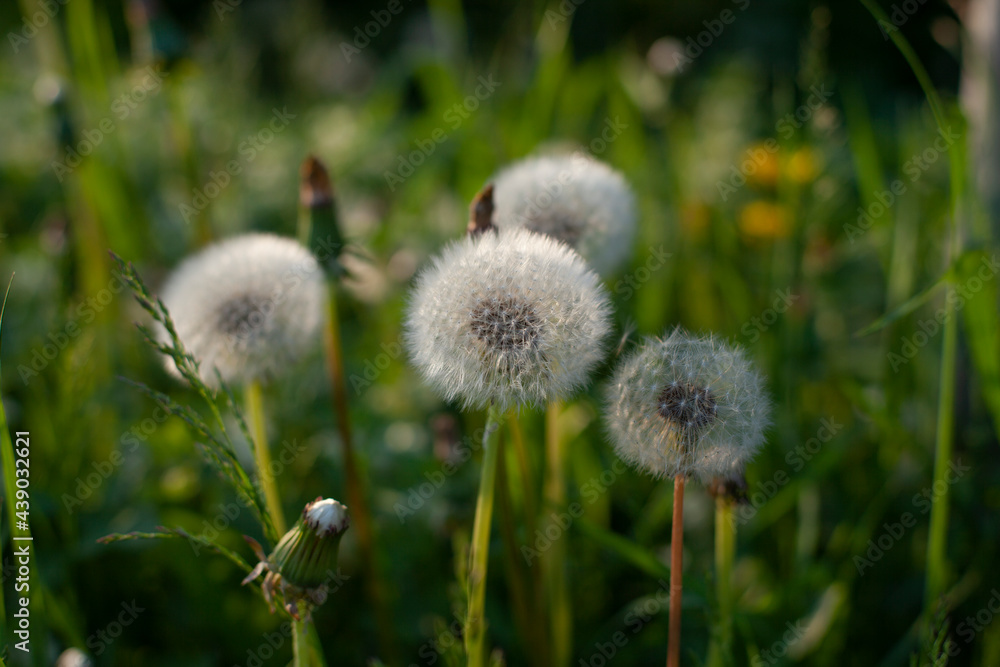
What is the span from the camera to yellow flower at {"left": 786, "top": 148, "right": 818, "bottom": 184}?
1.77 m

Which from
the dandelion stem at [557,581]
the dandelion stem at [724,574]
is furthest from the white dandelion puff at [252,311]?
the dandelion stem at [724,574]

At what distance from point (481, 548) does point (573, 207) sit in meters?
0.63

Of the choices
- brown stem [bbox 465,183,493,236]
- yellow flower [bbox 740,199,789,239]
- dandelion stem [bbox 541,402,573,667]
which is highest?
brown stem [bbox 465,183,493,236]

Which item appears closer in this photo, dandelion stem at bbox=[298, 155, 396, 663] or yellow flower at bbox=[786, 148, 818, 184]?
dandelion stem at bbox=[298, 155, 396, 663]

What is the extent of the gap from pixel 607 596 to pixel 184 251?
1.90 metres

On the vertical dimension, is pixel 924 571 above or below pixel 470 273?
below

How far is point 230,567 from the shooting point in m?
1.58

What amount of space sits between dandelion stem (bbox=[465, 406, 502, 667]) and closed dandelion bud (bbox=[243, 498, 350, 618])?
0.19 m

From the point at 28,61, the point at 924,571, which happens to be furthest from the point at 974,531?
the point at 28,61

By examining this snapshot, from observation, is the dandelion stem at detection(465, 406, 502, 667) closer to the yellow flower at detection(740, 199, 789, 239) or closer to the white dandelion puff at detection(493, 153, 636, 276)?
the white dandelion puff at detection(493, 153, 636, 276)

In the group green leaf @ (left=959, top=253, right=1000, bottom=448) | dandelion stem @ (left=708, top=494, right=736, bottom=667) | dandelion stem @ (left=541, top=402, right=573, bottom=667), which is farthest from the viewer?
dandelion stem @ (left=541, top=402, right=573, bottom=667)

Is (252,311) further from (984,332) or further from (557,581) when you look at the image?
(984,332)

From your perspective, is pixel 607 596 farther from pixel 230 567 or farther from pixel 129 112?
pixel 129 112

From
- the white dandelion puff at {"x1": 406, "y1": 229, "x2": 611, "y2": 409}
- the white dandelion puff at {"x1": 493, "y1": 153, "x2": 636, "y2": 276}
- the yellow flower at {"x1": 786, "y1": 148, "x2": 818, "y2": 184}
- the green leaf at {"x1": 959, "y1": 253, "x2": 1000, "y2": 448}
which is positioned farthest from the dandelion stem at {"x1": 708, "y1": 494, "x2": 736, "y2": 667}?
the yellow flower at {"x1": 786, "y1": 148, "x2": 818, "y2": 184}
